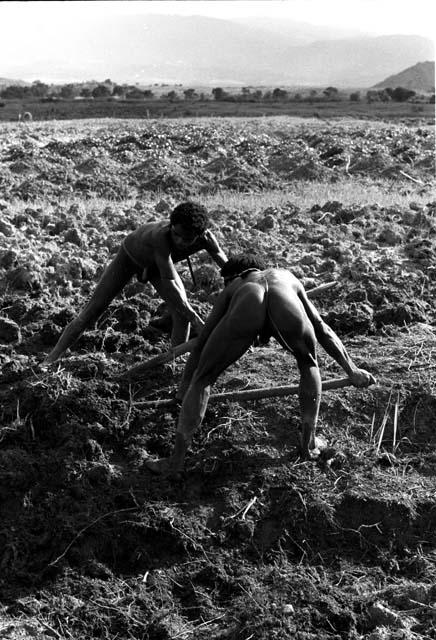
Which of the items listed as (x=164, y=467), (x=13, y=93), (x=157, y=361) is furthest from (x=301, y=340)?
(x=13, y=93)

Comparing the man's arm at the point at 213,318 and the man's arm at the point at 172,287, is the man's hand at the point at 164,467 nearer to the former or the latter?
the man's arm at the point at 213,318

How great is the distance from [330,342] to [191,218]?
1171 mm

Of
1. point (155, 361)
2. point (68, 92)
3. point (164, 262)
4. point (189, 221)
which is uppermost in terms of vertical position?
point (68, 92)

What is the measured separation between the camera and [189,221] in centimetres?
564

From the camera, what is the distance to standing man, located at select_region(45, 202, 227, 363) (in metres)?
5.71

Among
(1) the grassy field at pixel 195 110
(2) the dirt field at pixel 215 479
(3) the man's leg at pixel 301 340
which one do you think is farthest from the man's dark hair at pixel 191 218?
(1) the grassy field at pixel 195 110

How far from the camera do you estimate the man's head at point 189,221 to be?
5.64 m

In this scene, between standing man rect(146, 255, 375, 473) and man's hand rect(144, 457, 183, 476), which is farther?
man's hand rect(144, 457, 183, 476)

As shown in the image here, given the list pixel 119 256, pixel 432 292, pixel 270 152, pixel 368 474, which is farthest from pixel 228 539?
pixel 270 152

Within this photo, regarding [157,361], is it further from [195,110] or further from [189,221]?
[195,110]

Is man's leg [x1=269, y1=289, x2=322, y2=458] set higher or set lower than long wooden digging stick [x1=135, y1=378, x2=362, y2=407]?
higher

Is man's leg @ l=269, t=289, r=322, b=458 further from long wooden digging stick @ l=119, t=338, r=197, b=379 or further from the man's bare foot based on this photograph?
long wooden digging stick @ l=119, t=338, r=197, b=379

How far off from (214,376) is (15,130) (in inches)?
712

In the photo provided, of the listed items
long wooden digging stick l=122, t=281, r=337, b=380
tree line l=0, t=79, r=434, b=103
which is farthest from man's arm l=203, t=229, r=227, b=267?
tree line l=0, t=79, r=434, b=103
